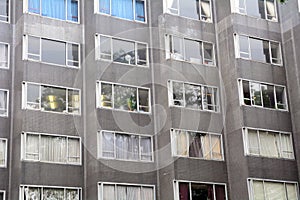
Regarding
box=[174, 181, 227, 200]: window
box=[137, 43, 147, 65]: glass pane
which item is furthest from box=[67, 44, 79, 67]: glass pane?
box=[174, 181, 227, 200]: window

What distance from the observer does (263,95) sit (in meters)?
31.9

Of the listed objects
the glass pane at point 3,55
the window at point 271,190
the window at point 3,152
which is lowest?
the window at point 271,190

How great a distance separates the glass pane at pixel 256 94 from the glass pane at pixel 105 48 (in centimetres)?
806

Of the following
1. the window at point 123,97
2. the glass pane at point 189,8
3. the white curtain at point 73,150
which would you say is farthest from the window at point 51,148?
the glass pane at point 189,8

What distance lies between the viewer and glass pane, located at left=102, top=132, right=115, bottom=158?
2850cm

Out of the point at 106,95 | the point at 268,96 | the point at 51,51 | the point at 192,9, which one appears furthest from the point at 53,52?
the point at 268,96

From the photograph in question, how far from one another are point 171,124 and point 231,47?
19.1 ft

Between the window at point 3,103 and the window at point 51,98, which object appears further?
the window at point 51,98

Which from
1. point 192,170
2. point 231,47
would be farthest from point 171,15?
point 192,170

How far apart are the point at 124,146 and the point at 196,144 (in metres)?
3.92

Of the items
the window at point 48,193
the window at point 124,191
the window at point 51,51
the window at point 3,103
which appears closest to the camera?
the window at point 48,193

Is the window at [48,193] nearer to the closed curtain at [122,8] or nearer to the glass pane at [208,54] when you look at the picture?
the closed curtain at [122,8]

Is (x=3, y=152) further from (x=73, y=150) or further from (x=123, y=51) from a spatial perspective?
(x=123, y=51)

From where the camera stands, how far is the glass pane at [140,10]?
107 ft
